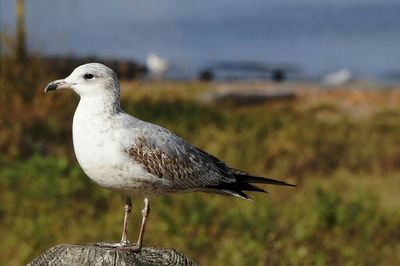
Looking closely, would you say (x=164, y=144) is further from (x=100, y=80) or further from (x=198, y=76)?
(x=198, y=76)

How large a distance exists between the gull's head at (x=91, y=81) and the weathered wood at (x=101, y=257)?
87 centimetres

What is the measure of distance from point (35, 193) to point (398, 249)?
4.49 metres

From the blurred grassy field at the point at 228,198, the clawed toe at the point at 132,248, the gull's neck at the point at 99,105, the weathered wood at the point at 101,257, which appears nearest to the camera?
the weathered wood at the point at 101,257

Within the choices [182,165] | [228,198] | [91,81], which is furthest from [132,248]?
[228,198]

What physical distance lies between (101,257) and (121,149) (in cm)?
61

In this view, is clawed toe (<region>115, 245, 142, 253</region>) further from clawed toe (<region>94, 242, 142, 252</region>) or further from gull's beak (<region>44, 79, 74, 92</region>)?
gull's beak (<region>44, 79, 74, 92</region>)

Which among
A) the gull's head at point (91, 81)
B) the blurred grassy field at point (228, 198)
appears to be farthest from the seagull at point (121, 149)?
the blurred grassy field at point (228, 198)

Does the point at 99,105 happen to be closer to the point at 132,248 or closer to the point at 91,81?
the point at 91,81

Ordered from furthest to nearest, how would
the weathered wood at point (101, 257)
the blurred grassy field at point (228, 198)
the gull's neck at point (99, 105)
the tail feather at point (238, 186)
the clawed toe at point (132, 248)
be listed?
the blurred grassy field at point (228, 198)
the tail feather at point (238, 186)
the gull's neck at point (99, 105)
the clawed toe at point (132, 248)
the weathered wood at point (101, 257)

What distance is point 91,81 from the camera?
4555 mm

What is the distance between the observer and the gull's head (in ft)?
14.8

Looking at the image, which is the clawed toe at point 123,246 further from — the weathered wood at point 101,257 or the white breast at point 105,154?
the white breast at point 105,154

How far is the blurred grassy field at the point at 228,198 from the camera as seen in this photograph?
9023 mm

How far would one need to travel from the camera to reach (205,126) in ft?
49.9
